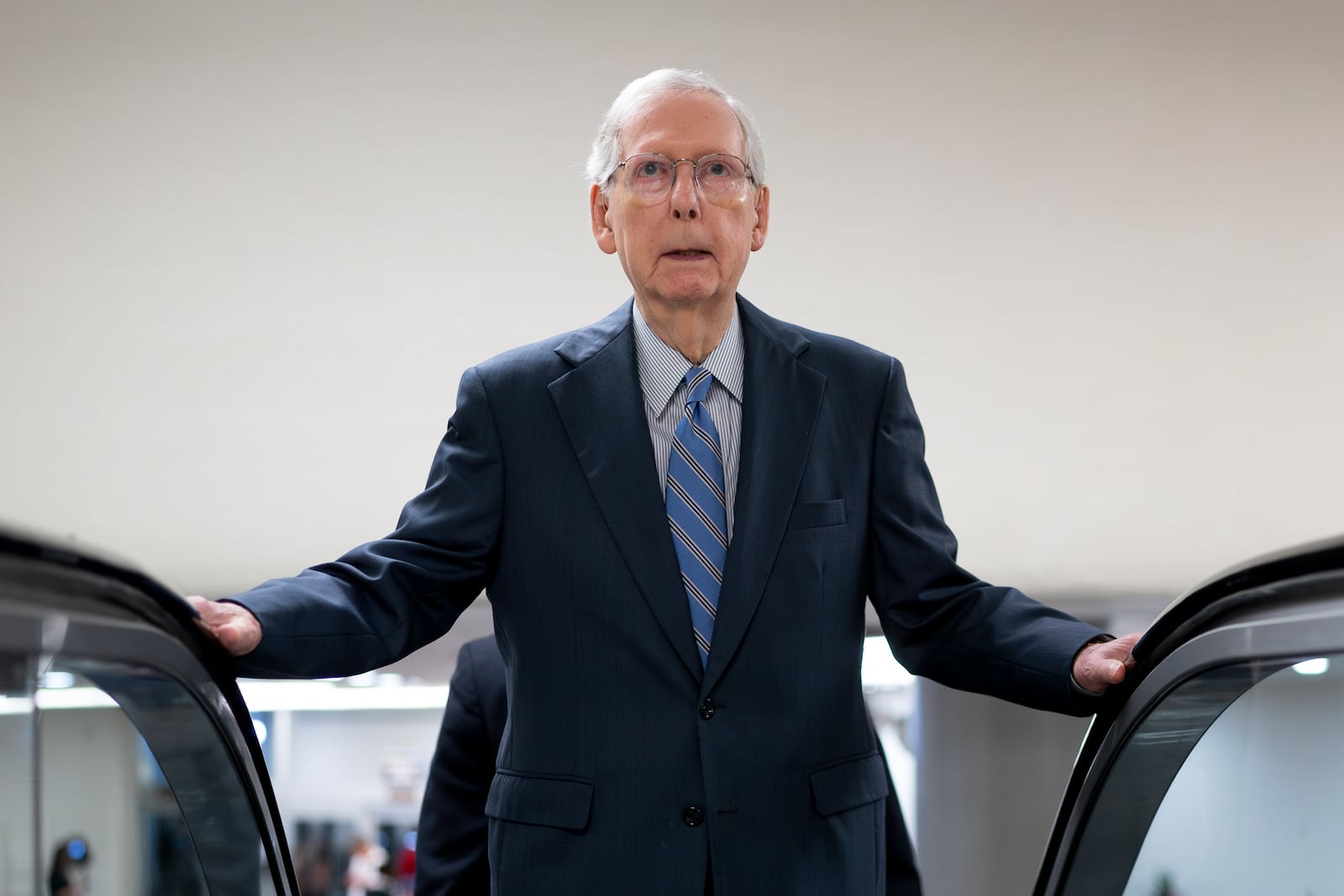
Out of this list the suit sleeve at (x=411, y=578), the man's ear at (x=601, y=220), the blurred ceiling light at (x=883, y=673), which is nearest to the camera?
the suit sleeve at (x=411, y=578)

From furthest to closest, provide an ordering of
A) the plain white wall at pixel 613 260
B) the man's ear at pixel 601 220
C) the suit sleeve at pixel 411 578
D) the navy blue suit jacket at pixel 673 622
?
the plain white wall at pixel 613 260, the man's ear at pixel 601 220, the navy blue suit jacket at pixel 673 622, the suit sleeve at pixel 411 578

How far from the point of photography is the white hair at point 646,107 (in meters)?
1.83

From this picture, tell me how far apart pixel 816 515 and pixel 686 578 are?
186 mm

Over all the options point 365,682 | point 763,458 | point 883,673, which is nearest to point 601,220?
point 763,458

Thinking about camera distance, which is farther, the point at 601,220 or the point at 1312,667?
the point at 601,220

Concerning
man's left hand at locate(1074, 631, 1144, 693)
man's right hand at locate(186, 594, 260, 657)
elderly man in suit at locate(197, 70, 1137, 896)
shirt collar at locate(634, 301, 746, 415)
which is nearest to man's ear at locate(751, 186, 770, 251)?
elderly man in suit at locate(197, 70, 1137, 896)

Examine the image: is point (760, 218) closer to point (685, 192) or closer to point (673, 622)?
point (685, 192)

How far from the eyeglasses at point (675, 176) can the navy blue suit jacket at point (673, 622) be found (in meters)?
0.23

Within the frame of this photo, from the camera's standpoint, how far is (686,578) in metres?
1.73

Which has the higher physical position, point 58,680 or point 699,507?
point 699,507

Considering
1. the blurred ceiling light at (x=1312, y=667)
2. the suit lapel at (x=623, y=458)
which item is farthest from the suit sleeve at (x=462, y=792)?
the blurred ceiling light at (x=1312, y=667)

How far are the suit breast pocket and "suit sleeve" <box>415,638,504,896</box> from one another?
910 millimetres

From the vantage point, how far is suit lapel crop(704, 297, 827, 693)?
66.1 inches

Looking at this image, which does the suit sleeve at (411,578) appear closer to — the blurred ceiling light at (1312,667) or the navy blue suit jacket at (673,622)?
the navy blue suit jacket at (673,622)
